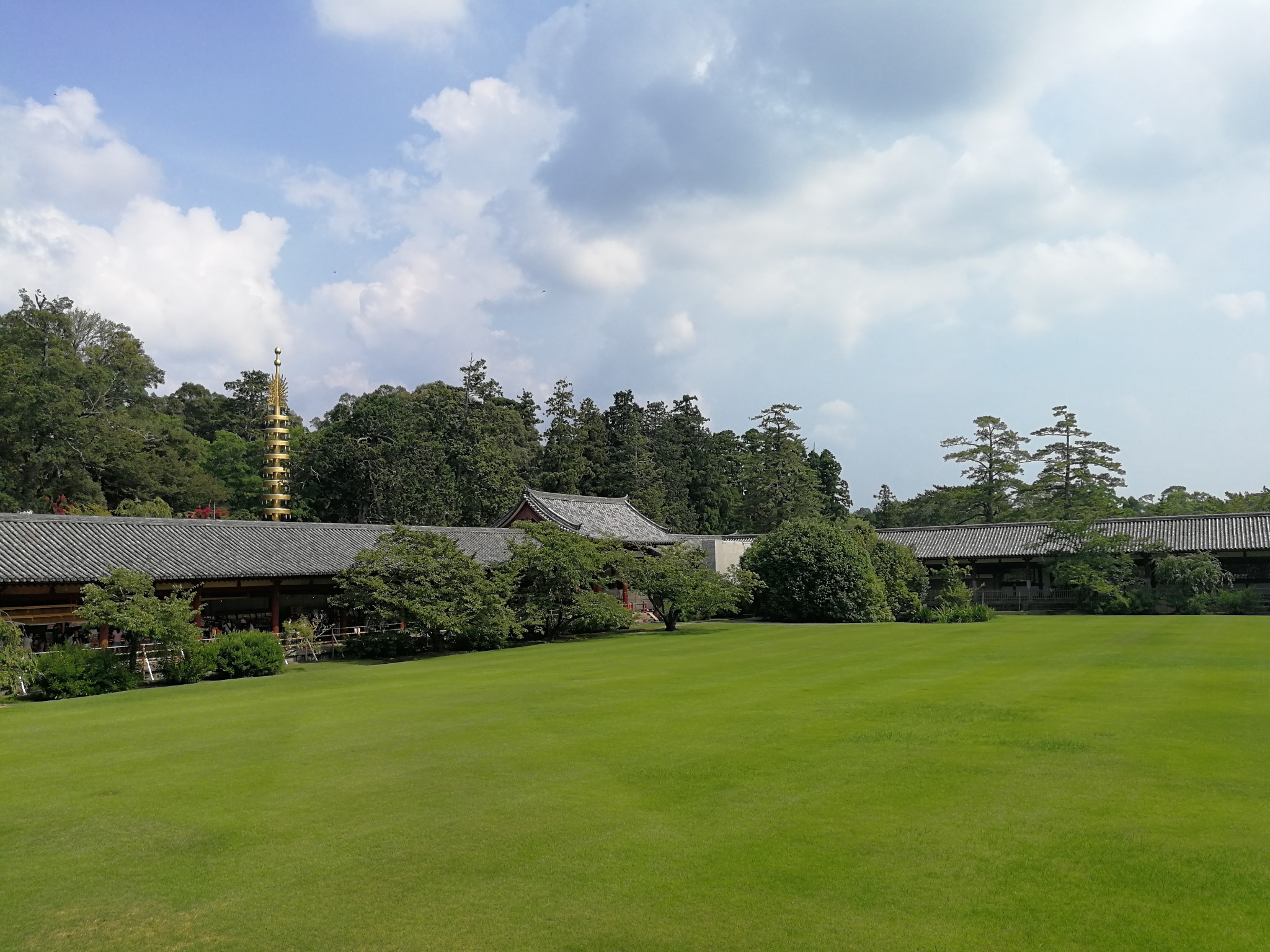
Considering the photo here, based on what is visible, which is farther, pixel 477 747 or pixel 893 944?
pixel 477 747

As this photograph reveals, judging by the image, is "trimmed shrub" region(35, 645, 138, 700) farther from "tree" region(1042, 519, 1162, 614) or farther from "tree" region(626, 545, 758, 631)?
"tree" region(1042, 519, 1162, 614)

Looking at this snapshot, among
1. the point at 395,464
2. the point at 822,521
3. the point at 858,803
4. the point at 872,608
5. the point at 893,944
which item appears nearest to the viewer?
the point at 893,944

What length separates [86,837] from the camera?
283 inches

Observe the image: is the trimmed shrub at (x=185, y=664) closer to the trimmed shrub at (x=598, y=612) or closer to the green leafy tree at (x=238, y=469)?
the trimmed shrub at (x=598, y=612)

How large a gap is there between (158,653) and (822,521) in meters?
25.8

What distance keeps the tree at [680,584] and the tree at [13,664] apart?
17278 millimetres

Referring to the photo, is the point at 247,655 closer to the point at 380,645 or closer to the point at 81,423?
the point at 380,645

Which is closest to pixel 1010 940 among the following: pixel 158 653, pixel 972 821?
pixel 972 821

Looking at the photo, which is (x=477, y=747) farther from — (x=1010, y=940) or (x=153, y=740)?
(x=1010, y=940)

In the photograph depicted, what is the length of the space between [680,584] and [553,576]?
15.0ft

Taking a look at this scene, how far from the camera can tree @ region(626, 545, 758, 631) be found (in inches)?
1197

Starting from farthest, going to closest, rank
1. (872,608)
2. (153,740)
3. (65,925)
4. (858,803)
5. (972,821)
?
(872,608)
(153,740)
(858,803)
(972,821)
(65,925)

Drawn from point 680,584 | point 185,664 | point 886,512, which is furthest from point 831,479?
point 185,664

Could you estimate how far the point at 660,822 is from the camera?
23.2 ft
